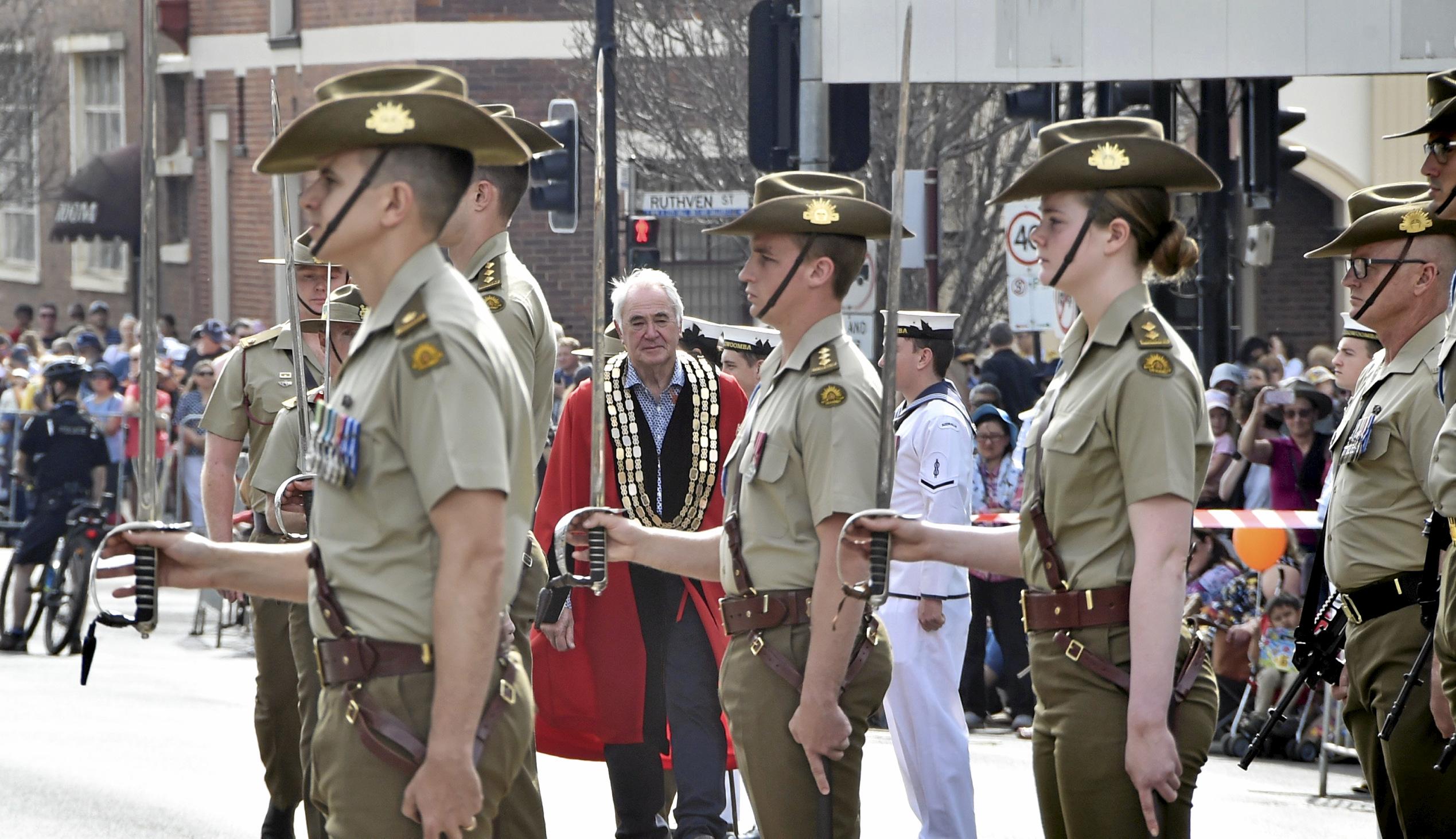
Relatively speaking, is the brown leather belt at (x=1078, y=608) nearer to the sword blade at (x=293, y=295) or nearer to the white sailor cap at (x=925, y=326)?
the sword blade at (x=293, y=295)

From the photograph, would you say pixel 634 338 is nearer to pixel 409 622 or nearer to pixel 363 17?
pixel 409 622

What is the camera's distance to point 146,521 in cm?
389

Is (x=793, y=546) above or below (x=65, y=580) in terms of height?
above

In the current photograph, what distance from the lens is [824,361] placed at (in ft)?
16.6

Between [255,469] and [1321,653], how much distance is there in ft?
12.2

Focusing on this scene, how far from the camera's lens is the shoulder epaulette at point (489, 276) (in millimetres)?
5590

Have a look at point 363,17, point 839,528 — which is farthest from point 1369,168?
point 839,528

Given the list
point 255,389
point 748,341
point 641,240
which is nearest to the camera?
point 255,389

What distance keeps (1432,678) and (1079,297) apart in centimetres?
152

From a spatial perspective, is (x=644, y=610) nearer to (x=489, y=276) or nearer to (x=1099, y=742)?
(x=489, y=276)

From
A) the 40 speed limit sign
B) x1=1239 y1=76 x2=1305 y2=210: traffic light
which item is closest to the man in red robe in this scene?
the 40 speed limit sign

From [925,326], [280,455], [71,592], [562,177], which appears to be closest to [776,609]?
[280,455]

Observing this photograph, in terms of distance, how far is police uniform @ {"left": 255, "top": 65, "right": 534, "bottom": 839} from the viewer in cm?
366

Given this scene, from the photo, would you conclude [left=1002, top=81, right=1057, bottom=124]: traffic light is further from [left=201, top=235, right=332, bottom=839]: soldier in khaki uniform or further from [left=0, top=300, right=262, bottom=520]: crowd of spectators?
[left=201, top=235, right=332, bottom=839]: soldier in khaki uniform
